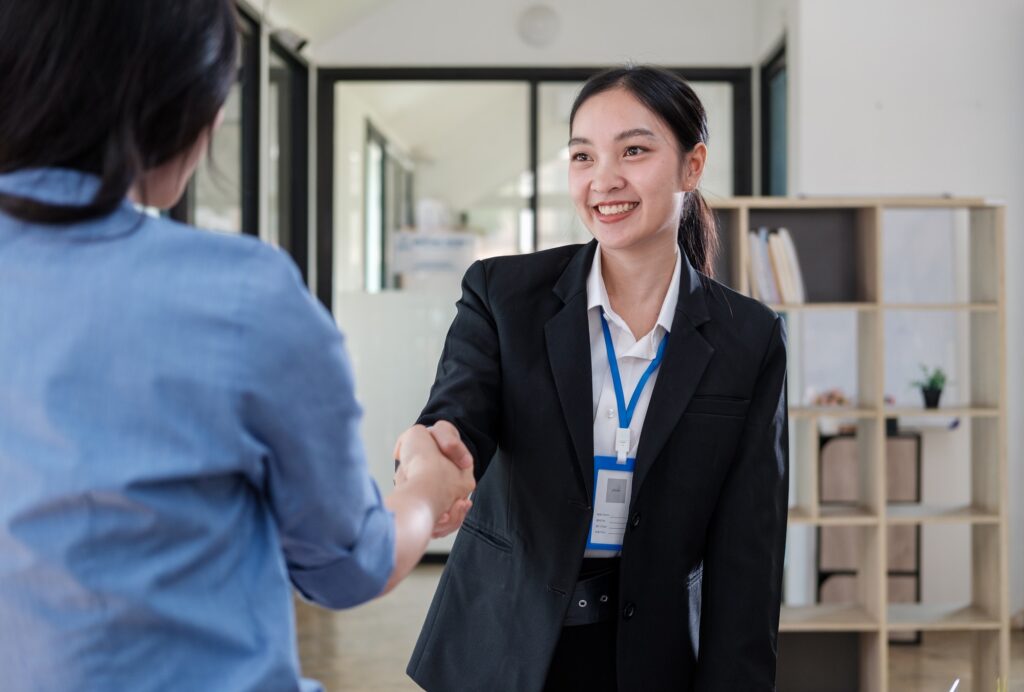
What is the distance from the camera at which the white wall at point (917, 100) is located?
17.4ft

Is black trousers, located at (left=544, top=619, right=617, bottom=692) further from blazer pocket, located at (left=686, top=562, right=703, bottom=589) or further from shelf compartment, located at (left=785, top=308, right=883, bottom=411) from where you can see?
shelf compartment, located at (left=785, top=308, right=883, bottom=411)

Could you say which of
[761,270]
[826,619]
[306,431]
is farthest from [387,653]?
[306,431]

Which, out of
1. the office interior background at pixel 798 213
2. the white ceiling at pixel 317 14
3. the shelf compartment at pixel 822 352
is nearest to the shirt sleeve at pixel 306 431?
the office interior background at pixel 798 213

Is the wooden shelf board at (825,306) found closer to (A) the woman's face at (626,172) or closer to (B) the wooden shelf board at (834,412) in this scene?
(B) the wooden shelf board at (834,412)

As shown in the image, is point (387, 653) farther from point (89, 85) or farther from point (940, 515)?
point (89, 85)

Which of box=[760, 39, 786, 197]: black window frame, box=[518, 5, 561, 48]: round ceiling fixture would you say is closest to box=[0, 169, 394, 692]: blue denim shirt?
box=[760, 39, 786, 197]: black window frame

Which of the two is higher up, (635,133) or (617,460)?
(635,133)

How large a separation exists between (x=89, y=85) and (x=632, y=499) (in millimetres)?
1016

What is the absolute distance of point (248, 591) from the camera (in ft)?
2.67

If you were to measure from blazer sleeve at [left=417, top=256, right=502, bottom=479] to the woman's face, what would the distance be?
0.21 m

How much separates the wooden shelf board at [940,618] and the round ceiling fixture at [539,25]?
3781 millimetres

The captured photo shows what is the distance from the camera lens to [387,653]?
190 inches

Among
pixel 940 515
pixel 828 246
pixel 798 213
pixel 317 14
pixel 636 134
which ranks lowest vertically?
pixel 940 515

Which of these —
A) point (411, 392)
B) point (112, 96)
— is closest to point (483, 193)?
point (411, 392)
